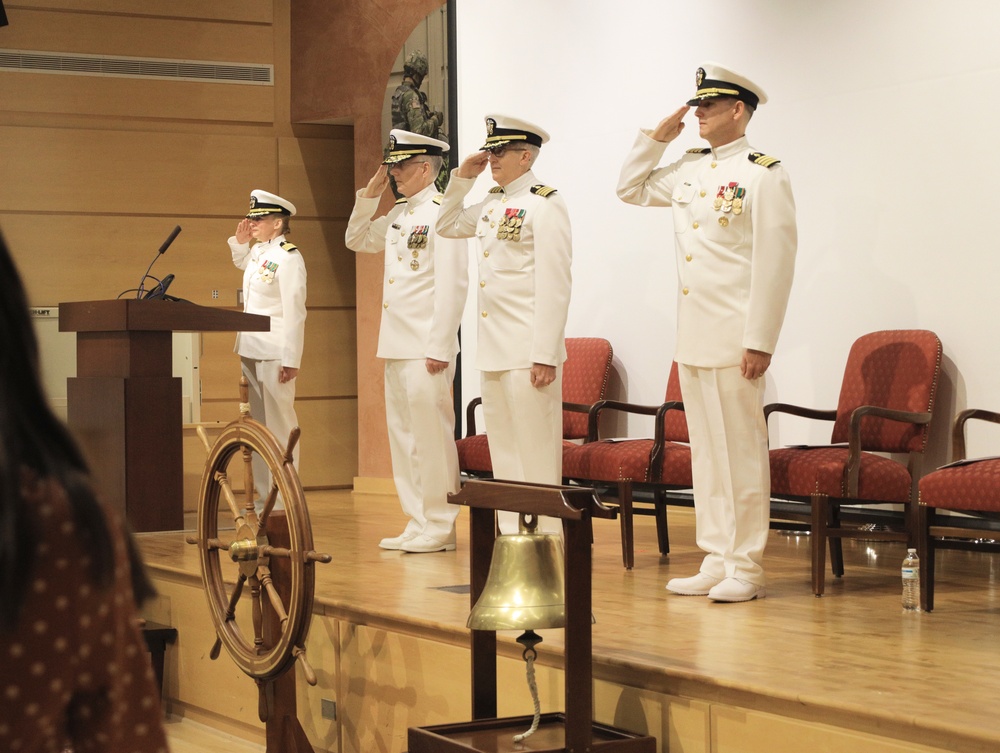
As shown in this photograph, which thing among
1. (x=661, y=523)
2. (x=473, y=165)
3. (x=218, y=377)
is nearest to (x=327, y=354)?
(x=218, y=377)

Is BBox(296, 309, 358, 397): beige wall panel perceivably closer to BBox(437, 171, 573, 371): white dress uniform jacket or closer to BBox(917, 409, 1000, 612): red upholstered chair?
BBox(437, 171, 573, 371): white dress uniform jacket

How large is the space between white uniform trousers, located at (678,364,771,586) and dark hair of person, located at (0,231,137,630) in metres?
3.02

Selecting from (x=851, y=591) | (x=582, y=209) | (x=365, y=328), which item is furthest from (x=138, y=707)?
(x=365, y=328)

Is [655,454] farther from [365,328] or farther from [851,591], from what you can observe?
[365,328]

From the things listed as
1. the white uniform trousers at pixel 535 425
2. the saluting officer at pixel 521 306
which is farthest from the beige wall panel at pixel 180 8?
the white uniform trousers at pixel 535 425

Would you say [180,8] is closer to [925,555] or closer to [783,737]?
[925,555]

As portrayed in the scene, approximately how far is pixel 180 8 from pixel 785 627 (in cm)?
600

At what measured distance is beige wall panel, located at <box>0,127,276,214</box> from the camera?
24.3ft

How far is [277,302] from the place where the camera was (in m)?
5.97

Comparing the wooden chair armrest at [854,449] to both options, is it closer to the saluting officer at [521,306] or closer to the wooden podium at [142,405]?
the saluting officer at [521,306]

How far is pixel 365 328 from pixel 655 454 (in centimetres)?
346

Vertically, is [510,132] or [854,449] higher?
[510,132]

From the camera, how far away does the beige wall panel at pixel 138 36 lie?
291 inches

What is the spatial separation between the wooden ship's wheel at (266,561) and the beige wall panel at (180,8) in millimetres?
4891
